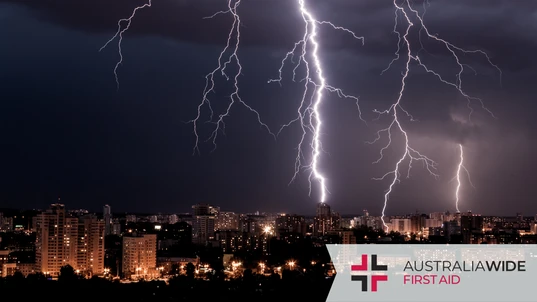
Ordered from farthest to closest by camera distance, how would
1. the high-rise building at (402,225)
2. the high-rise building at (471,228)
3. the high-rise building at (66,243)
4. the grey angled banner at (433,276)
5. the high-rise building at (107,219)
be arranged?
the high-rise building at (402,225) → the high-rise building at (107,219) → the high-rise building at (471,228) → the high-rise building at (66,243) → the grey angled banner at (433,276)

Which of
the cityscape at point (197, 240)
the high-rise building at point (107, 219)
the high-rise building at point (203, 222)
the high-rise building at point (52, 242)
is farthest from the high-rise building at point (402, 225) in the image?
the high-rise building at point (52, 242)

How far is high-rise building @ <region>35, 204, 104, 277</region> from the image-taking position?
16.9 meters

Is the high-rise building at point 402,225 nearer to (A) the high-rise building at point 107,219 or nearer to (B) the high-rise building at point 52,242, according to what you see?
(A) the high-rise building at point 107,219

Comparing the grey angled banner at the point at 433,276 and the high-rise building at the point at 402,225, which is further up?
the high-rise building at the point at 402,225

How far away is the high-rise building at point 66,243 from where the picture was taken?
16859 millimetres

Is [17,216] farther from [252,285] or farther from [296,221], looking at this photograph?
[252,285]

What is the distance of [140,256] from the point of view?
1808cm

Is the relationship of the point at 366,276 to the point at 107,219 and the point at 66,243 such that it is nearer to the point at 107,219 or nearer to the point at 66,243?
the point at 66,243

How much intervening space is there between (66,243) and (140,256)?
1709 mm

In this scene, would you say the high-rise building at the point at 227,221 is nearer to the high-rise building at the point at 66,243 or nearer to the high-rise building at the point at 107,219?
the high-rise building at the point at 107,219

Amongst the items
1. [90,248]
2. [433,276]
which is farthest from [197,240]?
Answer: [433,276]

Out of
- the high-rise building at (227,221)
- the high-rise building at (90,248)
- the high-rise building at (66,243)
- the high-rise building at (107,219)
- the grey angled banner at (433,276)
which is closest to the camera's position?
the grey angled banner at (433,276)

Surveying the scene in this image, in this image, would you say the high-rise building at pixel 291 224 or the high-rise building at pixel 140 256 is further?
the high-rise building at pixel 291 224

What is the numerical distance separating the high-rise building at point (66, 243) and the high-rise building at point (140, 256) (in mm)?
564
